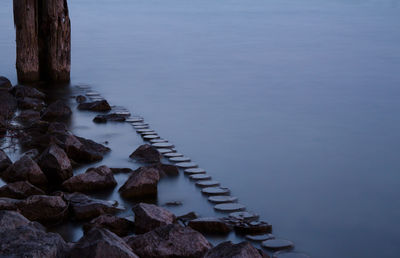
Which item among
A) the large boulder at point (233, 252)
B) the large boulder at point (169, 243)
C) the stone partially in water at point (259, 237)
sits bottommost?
the stone partially in water at point (259, 237)

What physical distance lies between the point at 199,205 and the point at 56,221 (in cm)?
90

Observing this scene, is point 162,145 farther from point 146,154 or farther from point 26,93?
point 26,93

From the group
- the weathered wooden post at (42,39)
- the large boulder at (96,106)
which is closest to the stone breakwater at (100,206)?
the large boulder at (96,106)

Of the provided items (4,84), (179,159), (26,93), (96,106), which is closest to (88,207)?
(179,159)

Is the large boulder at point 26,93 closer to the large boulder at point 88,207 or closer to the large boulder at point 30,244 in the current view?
the large boulder at point 88,207

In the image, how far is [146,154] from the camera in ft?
16.6

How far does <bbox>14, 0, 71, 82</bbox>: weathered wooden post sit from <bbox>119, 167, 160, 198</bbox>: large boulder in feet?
14.0

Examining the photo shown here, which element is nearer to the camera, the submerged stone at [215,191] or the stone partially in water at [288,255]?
the stone partially in water at [288,255]

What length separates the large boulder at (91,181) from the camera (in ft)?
13.9

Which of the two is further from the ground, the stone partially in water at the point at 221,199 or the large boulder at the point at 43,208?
the large boulder at the point at 43,208

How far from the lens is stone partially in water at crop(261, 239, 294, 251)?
133 inches

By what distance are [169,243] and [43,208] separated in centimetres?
99

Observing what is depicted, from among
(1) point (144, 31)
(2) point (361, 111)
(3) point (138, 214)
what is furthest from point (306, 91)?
(1) point (144, 31)

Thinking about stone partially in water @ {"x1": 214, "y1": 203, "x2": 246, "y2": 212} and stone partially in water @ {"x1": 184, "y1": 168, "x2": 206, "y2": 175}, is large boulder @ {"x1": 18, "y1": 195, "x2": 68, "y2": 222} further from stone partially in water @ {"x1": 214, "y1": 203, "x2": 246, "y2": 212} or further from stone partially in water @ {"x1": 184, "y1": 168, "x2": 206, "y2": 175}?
stone partially in water @ {"x1": 184, "y1": 168, "x2": 206, "y2": 175}
